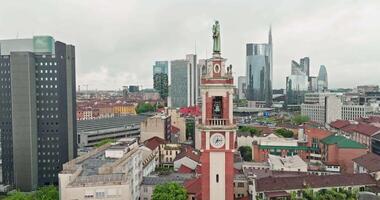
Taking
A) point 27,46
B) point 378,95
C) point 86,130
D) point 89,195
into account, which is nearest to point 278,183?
point 89,195

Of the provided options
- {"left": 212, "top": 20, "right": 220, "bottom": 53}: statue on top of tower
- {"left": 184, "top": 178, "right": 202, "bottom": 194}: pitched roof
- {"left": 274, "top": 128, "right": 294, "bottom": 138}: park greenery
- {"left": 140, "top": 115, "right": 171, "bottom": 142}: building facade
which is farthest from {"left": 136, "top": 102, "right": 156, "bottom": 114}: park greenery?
{"left": 212, "top": 20, "right": 220, "bottom": 53}: statue on top of tower

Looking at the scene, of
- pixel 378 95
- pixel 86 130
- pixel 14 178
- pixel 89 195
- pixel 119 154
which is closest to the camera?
pixel 89 195

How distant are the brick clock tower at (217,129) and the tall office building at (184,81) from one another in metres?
136

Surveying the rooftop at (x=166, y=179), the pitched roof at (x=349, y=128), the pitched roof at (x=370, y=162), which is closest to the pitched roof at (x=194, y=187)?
the rooftop at (x=166, y=179)

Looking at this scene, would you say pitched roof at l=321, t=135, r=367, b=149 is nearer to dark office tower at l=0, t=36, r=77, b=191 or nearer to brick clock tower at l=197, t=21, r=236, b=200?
brick clock tower at l=197, t=21, r=236, b=200

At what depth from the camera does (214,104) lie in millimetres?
29125

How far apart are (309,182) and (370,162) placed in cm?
1381

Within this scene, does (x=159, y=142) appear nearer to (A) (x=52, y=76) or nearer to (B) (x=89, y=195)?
(A) (x=52, y=76)

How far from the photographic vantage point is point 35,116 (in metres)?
67.6

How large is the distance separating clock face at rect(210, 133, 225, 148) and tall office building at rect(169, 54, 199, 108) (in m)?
137

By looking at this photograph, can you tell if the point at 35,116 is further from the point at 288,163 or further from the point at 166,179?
the point at 288,163

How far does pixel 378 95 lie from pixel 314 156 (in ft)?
380

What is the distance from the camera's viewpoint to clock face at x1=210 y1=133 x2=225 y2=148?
93.8ft

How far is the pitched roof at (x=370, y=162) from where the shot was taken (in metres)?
51.0
